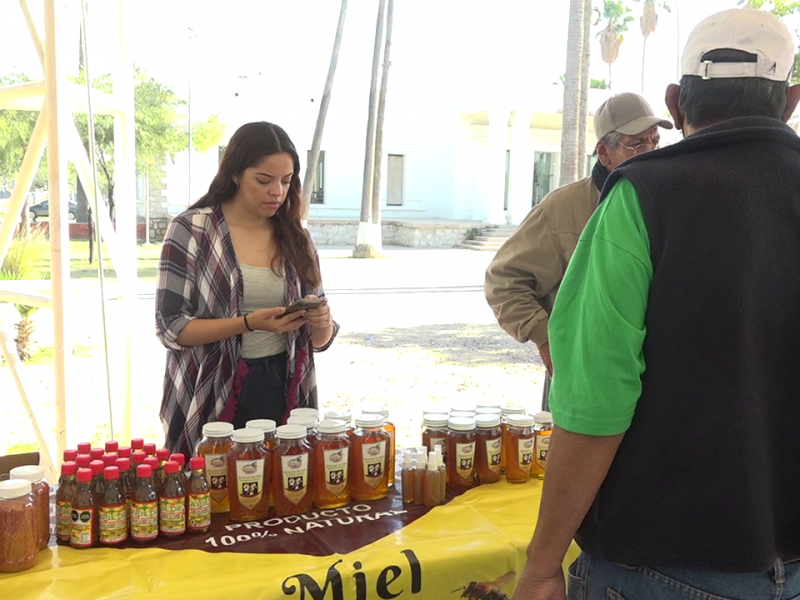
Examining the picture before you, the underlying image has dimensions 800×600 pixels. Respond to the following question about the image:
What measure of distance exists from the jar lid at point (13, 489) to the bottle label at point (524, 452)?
127cm

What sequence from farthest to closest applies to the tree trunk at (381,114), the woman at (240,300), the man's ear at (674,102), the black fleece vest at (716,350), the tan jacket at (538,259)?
the tree trunk at (381,114), the tan jacket at (538,259), the woman at (240,300), the man's ear at (674,102), the black fleece vest at (716,350)

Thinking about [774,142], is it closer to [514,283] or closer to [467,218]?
[514,283]

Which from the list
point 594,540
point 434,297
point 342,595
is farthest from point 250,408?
point 434,297

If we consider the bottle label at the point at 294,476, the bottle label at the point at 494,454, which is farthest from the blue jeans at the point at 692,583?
the bottle label at the point at 494,454

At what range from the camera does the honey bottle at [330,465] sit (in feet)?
6.33

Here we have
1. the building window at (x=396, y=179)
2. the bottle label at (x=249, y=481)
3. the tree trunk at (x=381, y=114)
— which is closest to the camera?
the bottle label at (x=249, y=481)

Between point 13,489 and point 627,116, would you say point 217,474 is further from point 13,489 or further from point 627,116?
point 627,116

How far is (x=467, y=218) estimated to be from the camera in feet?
87.0

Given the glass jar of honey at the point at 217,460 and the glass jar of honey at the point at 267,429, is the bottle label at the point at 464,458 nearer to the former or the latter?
the glass jar of honey at the point at 267,429

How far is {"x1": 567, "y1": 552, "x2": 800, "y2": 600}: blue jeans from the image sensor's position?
1126mm

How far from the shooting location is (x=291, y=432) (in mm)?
1877

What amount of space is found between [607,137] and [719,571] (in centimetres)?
180

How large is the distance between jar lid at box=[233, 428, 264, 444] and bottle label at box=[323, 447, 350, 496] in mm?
170

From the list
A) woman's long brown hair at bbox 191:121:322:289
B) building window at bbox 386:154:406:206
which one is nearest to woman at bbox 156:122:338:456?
woman's long brown hair at bbox 191:121:322:289
